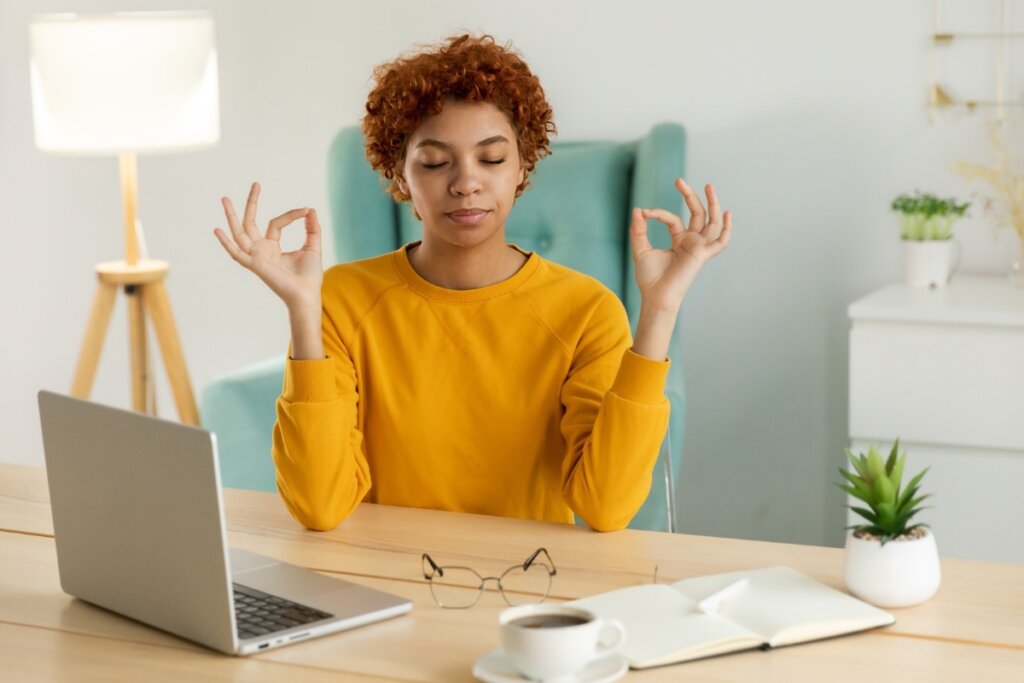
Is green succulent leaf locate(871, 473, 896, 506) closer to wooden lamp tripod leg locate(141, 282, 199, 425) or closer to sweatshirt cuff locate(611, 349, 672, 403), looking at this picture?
sweatshirt cuff locate(611, 349, 672, 403)

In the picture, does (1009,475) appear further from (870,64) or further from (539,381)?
(539,381)

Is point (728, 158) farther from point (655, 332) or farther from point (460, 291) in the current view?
point (655, 332)

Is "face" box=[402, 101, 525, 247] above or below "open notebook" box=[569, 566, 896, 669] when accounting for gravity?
above

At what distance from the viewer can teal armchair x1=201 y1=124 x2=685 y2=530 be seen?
2.50 m

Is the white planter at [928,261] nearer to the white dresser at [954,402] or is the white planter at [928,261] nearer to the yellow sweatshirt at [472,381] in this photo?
the white dresser at [954,402]

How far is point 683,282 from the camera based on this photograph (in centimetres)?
150

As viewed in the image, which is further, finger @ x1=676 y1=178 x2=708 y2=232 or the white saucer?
finger @ x1=676 y1=178 x2=708 y2=232

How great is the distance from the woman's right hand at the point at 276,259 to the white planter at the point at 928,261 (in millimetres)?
1453

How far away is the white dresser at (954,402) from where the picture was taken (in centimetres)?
236

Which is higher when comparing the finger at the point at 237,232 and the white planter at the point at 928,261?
the finger at the point at 237,232

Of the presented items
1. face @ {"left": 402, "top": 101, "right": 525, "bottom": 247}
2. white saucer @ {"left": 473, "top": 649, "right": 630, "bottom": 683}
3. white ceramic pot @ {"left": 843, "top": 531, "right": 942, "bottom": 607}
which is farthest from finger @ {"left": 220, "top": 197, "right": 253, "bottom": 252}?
white ceramic pot @ {"left": 843, "top": 531, "right": 942, "bottom": 607}

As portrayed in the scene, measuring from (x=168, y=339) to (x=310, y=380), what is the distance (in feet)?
5.51

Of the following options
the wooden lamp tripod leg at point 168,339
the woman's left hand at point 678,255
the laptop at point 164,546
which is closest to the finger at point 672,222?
the woman's left hand at point 678,255

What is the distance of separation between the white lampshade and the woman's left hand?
1662 mm
